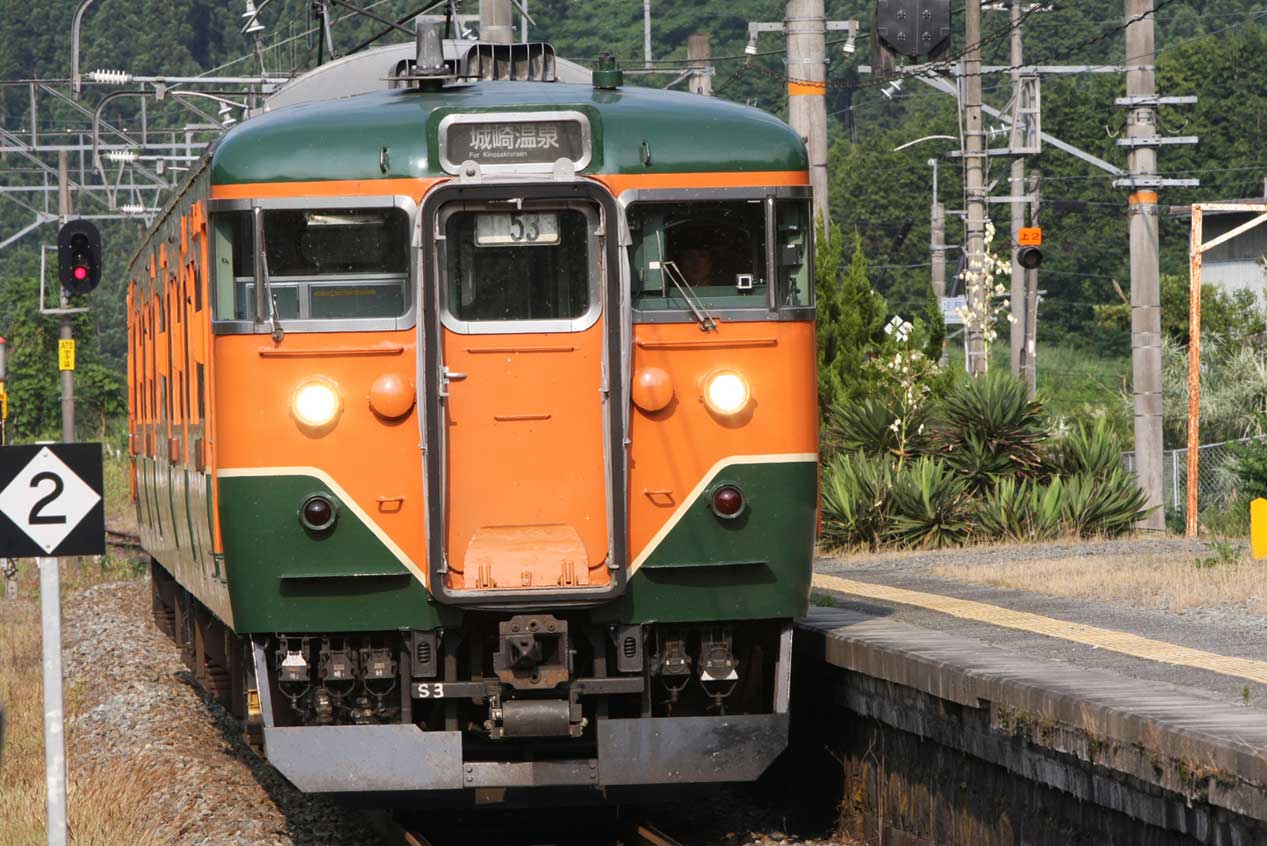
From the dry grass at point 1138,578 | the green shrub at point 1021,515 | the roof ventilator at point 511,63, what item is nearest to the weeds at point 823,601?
the dry grass at point 1138,578

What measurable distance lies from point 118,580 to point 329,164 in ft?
59.2

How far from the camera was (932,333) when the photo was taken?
2125 centimetres

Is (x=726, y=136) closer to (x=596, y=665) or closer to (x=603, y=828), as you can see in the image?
(x=596, y=665)

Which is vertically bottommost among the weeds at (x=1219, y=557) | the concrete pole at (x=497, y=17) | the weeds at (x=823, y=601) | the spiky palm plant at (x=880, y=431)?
the weeds at (x=1219, y=557)

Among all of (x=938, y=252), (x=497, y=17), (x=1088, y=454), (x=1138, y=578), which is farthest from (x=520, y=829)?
(x=938, y=252)

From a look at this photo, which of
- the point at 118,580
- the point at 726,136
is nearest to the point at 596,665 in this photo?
the point at 726,136

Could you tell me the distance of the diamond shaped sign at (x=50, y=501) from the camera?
8781mm

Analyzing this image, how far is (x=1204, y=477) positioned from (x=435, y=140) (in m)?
20.6

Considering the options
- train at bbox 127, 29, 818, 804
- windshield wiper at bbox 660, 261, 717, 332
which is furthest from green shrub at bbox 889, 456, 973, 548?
windshield wiper at bbox 660, 261, 717, 332

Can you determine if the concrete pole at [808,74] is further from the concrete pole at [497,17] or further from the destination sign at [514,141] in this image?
the destination sign at [514,141]

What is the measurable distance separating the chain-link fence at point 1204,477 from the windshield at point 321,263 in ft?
54.2

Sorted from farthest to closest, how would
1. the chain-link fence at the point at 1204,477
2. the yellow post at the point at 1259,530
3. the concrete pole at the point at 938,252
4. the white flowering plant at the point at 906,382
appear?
the concrete pole at the point at 938,252 < the chain-link fence at the point at 1204,477 < the white flowering plant at the point at 906,382 < the yellow post at the point at 1259,530

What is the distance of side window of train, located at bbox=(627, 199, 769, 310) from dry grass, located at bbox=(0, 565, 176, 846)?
3.40m

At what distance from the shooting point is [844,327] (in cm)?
2091
